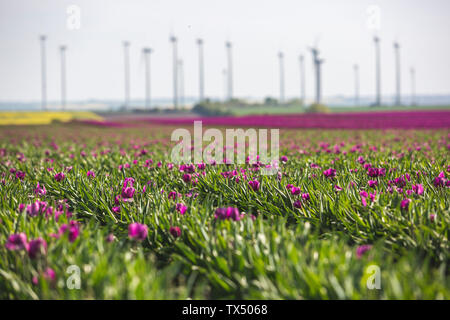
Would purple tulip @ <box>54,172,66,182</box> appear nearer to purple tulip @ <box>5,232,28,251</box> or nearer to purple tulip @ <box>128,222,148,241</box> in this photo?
purple tulip @ <box>5,232,28,251</box>

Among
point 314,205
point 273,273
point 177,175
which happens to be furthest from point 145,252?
point 177,175

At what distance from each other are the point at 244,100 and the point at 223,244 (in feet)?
287

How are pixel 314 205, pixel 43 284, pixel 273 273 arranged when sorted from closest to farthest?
pixel 43 284, pixel 273 273, pixel 314 205

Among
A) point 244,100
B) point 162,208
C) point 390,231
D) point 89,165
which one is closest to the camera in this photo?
point 390,231

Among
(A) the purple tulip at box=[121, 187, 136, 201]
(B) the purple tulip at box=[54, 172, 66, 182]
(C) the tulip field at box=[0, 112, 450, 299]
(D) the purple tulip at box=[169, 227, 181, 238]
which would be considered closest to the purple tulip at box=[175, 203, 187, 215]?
(C) the tulip field at box=[0, 112, 450, 299]

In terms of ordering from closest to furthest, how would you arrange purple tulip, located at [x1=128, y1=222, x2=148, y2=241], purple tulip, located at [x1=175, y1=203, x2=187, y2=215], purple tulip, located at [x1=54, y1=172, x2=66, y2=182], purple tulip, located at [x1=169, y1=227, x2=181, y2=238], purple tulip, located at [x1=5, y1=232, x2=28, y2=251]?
purple tulip, located at [x1=5, y1=232, x2=28, y2=251], purple tulip, located at [x1=128, y1=222, x2=148, y2=241], purple tulip, located at [x1=169, y1=227, x2=181, y2=238], purple tulip, located at [x1=175, y1=203, x2=187, y2=215], purple tulip, located at [x1=54, y1=172, x2=66, y2=182]

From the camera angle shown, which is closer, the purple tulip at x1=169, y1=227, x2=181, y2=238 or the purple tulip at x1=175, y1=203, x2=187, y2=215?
the purple tulip at x1=169, y1=227, x2=181, y2=238

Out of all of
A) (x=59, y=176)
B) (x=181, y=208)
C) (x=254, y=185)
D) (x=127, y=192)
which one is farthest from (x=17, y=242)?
(x=59, y=176)

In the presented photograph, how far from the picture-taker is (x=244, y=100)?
88.8m

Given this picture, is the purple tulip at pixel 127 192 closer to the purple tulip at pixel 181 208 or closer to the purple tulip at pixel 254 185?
the purple tulip at pixel 181 208

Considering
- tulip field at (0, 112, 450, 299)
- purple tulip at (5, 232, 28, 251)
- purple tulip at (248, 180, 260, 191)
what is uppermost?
purple tulip at (248, 180, 260, 191)

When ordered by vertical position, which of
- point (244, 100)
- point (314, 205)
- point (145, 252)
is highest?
point (244, 100)

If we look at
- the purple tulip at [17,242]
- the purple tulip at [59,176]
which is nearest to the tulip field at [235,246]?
the purple tulip at [17,242]

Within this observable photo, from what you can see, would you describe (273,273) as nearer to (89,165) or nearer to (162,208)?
(162,208)
